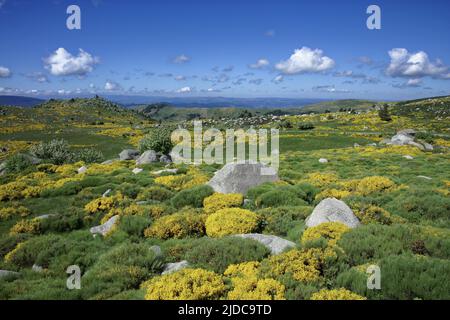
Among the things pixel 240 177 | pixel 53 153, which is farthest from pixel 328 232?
pixel 53 153

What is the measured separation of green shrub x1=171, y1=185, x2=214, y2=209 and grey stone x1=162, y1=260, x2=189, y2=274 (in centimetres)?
771

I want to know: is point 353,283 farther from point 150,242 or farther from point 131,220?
point 131,220

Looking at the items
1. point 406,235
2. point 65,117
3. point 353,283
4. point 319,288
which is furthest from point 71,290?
point 65,117

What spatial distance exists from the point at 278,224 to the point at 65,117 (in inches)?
6708

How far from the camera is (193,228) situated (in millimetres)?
13953

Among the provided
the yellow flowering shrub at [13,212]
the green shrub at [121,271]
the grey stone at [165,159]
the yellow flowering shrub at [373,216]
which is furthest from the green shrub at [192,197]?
the grey stone at [165,159]

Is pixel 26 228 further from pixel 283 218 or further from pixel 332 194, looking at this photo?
pixel 332 194

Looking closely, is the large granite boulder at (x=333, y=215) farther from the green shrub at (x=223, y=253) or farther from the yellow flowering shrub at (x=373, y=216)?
the green shrub at (x=223, y=253)

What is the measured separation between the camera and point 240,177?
20.3m

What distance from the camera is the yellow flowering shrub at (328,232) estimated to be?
11.2 metres

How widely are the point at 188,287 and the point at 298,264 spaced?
118 inches

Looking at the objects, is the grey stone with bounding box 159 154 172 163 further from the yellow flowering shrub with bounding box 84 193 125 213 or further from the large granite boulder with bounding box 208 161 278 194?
the yellow flowering shrub with bounding box 84 193 125 213

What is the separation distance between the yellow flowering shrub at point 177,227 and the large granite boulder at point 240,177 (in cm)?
535

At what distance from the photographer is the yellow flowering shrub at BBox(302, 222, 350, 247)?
11188 mm
